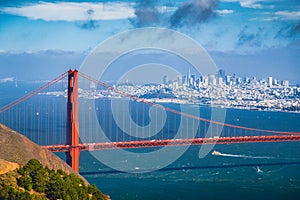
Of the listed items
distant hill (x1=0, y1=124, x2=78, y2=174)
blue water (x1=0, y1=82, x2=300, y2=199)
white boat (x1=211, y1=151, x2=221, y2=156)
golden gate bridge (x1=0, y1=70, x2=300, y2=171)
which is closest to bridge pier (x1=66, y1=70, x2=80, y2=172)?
golden gate bridge (x1=0, y1=70, x2=300, y2=171)

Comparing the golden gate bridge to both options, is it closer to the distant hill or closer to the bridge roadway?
the bridge roadway

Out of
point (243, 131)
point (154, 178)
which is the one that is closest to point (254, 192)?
point (154, 178)

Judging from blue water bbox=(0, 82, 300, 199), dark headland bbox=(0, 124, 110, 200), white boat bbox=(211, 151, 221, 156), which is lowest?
blue water bbox=(0, 82, 300, 199)

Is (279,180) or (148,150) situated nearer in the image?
(279,180)

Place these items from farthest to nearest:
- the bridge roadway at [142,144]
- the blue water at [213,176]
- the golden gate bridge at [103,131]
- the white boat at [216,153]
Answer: the white boat at [216,153] < the golden gate bridge at [103,131] < the bridge roadway at [142,144] < the blue water at [213,176]

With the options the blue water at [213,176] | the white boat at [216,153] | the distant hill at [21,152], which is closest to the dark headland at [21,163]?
the distant hill at [21,152]

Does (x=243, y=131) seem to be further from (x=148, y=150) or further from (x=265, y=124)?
(x=148, y=150)

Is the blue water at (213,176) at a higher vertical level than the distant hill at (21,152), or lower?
lower

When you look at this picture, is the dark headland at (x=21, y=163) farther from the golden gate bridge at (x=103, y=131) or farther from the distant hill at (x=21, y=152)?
the golden gate bridge at (x=103, y=131)

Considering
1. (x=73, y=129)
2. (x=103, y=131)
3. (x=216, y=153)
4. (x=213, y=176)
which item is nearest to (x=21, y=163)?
(x=73, y=129)
